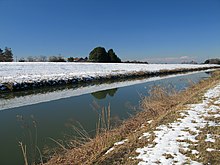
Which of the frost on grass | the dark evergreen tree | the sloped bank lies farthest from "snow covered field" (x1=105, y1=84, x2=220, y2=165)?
the dark evergreen tree

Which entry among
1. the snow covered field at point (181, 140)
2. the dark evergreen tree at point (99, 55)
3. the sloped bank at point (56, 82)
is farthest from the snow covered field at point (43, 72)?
the dark evergreen tree at point (99, 55)

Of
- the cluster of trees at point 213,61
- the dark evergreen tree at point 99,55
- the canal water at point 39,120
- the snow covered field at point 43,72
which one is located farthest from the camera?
the cluster of trees at point 213,61

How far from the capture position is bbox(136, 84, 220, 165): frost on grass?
3651mm

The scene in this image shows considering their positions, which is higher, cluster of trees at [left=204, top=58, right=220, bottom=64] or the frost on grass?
cluster of trees at [left=204, top=58, right=220, bottom=64]

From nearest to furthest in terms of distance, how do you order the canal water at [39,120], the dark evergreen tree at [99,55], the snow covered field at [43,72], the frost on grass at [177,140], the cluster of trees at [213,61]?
the frost on grass at [177,140] → the canal water at [39,120] → the snow covered field at [43,72] → the dark evergreen tree at [99,55] → the cluster of trees at [213,61]

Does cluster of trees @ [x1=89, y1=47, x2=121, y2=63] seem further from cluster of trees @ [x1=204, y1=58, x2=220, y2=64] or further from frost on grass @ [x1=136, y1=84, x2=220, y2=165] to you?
cluster of trees @ [x1=204, y1=58, x2=220, y2=64]

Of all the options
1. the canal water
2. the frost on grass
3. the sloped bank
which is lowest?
the canal water

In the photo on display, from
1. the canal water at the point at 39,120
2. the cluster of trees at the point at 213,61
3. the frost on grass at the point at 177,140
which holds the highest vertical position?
the cluster of trees at the point at 213,61

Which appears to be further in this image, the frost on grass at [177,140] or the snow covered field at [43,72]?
the snow covered field at [43,72]

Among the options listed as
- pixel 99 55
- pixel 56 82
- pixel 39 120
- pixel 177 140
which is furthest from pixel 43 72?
pixel 99 55

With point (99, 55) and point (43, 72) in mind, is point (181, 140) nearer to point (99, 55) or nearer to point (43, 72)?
point (43, 72)

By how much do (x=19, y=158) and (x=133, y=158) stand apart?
9.78 feet

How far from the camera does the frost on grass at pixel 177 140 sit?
3651 millimetres

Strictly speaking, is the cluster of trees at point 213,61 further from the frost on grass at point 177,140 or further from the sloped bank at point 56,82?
the frost on grass at point 177,140
